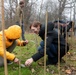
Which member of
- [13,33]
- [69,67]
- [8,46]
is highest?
[13,33]

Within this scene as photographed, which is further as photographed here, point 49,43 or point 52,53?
point 52,53

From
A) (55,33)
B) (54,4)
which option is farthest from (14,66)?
(54,4)

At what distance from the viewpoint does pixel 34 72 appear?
8.38 feet

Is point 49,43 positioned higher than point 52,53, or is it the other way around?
point 49,43

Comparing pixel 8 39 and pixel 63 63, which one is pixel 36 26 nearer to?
pixel 8 39

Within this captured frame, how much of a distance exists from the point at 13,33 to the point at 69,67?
3.46 ft

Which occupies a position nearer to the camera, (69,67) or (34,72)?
(34,72)

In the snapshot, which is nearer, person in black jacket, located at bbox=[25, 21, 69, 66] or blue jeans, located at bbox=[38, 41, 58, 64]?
person in black jacket, located at bbox=[25, 21, 69, 66]

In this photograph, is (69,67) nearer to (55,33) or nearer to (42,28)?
(55,33)

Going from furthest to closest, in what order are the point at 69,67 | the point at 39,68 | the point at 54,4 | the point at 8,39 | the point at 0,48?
1. the point at 54,4
2. the point at 69,67
3. the point at 39,68
4. the point at 8,39
5. the point at 0,48

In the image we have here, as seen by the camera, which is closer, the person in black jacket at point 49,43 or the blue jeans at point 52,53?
the person in black jacket at point 49,43

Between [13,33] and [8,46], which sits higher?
[13,33]

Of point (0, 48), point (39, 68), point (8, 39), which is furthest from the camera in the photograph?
point (39, 68)

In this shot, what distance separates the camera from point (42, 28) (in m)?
2.59
